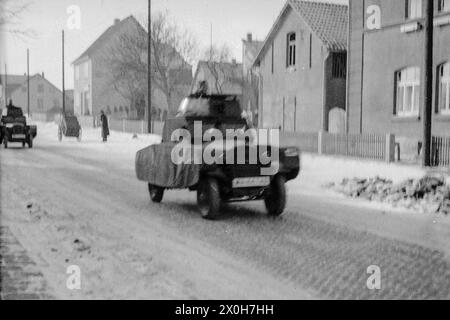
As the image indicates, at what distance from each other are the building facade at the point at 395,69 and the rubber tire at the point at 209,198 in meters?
11.9

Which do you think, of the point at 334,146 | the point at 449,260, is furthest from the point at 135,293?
the point at 334,146

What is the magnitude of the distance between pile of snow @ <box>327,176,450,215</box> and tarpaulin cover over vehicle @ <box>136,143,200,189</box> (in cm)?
408

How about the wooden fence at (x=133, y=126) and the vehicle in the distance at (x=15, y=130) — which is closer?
the vehicle in the distance at (x=15, y=130)

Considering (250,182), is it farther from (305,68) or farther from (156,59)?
(156,59)

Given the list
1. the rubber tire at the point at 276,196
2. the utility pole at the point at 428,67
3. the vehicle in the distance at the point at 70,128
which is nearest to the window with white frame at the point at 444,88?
the utility pole at the point at 428,67

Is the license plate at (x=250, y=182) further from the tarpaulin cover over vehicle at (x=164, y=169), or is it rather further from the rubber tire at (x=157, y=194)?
the rubber tire at (x=157, y=194)

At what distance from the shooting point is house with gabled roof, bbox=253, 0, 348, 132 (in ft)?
87.1

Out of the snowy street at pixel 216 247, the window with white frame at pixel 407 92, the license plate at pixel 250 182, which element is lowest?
the snowy street at pixel 216 247

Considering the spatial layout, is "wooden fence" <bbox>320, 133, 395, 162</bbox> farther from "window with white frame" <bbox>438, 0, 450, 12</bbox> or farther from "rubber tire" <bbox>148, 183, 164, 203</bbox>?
"rubber tire" <bbox>148, 183, 164, 203</bbox>

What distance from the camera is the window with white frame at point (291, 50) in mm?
28859

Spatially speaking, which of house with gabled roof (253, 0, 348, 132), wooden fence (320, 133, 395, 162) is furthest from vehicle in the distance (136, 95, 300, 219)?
house with gabled roof (253, 0, 348, 132)

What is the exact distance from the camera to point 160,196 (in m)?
10.4

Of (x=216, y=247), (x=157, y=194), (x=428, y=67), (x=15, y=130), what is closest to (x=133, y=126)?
(x=15, y=130)
